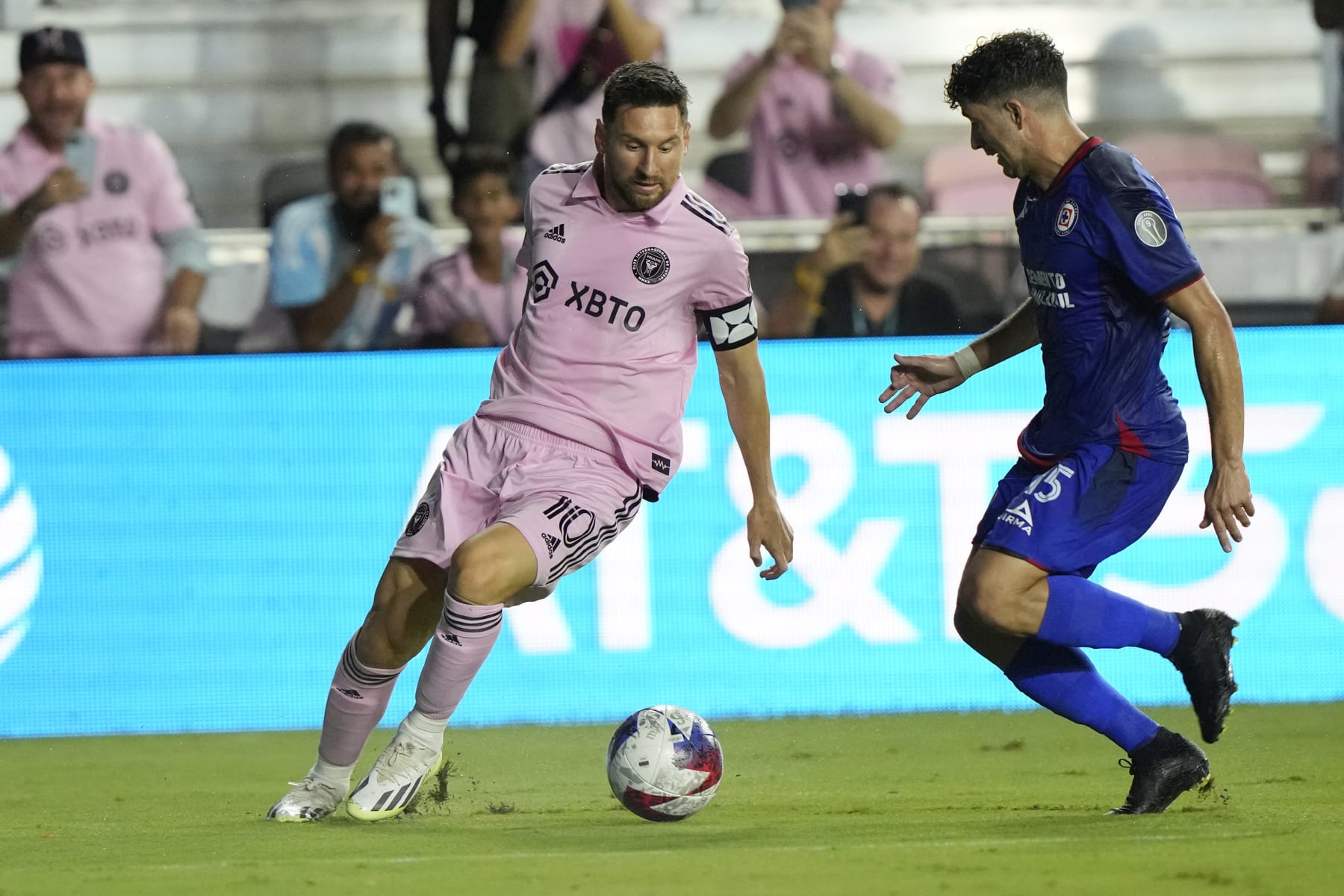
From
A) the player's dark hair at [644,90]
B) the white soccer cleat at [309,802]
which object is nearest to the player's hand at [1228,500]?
the player's dark hair at [644,90]

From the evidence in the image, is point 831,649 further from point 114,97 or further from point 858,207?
point 114,97

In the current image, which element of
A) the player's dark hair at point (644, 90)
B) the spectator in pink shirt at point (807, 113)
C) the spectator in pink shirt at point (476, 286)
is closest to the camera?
the player's dark hair at point (644, 90)

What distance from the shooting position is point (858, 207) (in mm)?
8344

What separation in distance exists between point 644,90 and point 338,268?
160 inches

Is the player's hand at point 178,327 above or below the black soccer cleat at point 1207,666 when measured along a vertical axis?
below

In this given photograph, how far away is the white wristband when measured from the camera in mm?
5043

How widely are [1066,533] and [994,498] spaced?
0.30m

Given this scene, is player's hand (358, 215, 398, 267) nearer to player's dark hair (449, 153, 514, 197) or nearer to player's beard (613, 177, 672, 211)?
player's dark hair (449, 153, 514, 197)

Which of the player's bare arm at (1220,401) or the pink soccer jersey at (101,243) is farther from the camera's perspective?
the pink soccer jersey at (101,243)

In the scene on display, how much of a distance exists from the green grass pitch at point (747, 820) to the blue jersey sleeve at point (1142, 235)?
133 cm

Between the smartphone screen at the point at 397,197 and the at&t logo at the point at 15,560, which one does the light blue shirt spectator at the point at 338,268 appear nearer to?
the smartphone screen at the point at 397,197

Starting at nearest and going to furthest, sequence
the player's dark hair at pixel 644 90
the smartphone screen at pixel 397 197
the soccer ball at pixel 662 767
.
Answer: the player's dark hair at pixel 644 90 → the soccer ball at pixel 662 767 → the smartphone screen at pixel 397 197

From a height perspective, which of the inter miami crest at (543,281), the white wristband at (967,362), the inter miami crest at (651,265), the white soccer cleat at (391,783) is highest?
the inter miami crest at (651,265)

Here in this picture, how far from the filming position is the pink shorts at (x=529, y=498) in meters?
4.52
